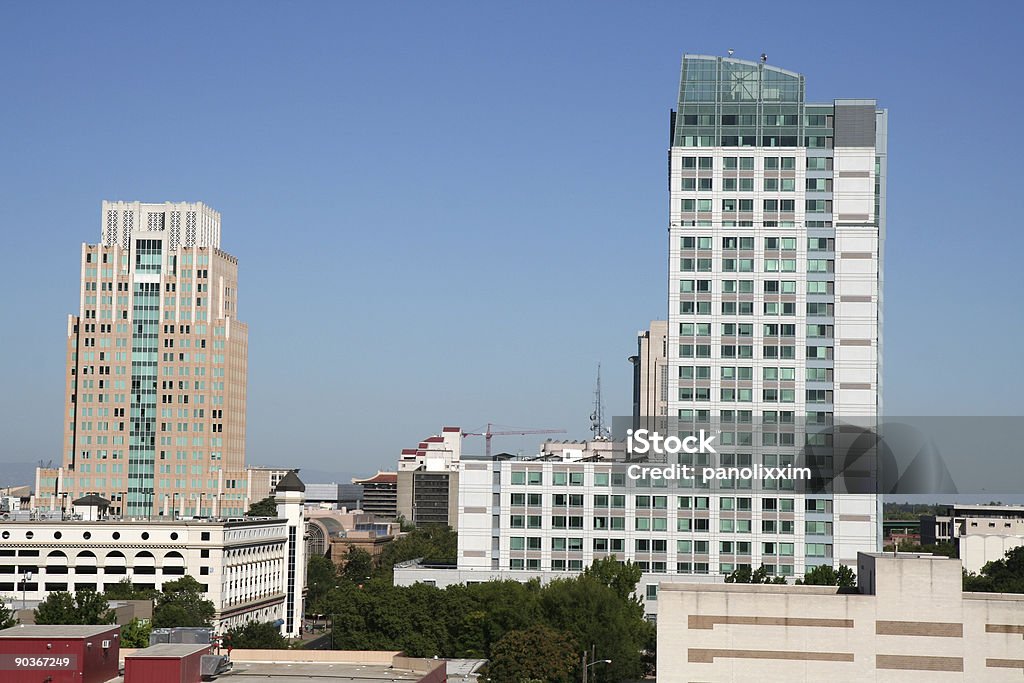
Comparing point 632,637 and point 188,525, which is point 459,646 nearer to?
point 632,637

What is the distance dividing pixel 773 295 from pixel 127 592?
8568 cm

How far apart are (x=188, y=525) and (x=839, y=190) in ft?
308

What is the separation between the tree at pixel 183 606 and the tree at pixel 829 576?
2609 inches

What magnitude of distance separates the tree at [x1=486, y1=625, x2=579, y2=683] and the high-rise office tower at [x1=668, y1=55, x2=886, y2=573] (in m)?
48.2

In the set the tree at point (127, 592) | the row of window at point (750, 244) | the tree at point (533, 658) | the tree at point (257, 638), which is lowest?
the tree at point (257, 638)

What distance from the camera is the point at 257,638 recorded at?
15062 cm

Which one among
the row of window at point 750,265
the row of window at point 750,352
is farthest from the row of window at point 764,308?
the row of window at point 750,352

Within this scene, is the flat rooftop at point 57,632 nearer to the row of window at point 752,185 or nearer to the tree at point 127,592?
the tree at point 127,592

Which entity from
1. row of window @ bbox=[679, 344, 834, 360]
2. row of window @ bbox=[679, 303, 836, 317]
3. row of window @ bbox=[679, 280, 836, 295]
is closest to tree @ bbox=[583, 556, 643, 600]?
row of window @ bbox=[679, 344, 834, 360]

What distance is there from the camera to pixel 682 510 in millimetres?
165375

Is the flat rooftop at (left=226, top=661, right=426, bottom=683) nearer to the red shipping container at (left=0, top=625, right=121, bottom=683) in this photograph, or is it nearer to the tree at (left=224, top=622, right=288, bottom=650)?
the red shipping container at (left=0, top=625, right=121, bottom=683)

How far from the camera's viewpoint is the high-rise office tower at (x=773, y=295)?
16500 cm

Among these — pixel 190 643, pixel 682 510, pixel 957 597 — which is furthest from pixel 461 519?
pixel 957 597

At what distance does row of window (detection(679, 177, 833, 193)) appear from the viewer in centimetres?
16738
